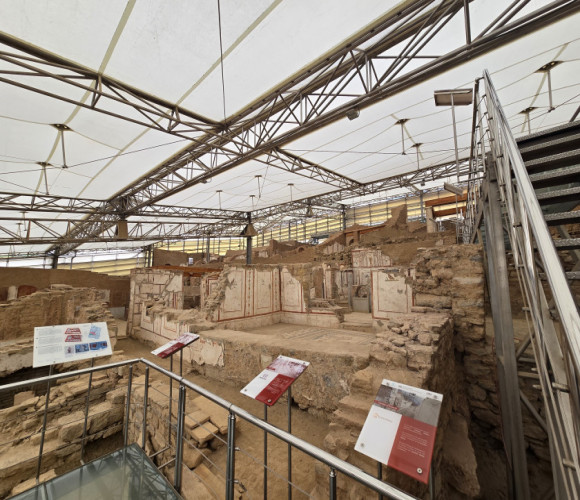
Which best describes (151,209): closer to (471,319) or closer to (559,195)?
(471,319)

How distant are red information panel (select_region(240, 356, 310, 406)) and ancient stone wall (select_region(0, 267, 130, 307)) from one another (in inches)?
801

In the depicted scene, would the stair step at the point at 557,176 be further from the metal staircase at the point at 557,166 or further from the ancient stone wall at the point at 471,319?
the ancient stone wall at the point at 471,319

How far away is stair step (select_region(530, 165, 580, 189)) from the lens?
7.63 ft

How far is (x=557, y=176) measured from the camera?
2.44 meters

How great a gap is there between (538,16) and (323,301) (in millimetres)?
9298

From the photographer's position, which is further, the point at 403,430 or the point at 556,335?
the point at 403,430

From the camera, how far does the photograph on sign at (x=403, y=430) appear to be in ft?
4.91

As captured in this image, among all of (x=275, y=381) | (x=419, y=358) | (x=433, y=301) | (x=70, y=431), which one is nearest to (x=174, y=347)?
(x=275, y=381)

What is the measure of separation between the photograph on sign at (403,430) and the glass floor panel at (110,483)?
1.98 m

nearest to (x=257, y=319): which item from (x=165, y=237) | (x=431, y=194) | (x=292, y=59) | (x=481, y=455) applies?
(x=481, y=455)

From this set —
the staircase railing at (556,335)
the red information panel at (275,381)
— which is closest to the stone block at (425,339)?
Answer: the staircase railing at (556,335)

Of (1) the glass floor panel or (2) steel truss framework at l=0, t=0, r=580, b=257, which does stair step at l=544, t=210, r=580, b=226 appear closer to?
(2) steel truss framework at l=0, t=0, r=580, b=257

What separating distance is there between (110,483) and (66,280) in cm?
2103

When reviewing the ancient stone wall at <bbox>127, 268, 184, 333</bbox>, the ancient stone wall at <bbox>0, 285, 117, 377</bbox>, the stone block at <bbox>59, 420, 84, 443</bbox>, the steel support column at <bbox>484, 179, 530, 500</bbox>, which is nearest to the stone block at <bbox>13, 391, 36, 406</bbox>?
the ancient stone wall at <bbox>0, 285, 117, 377</bbox>
